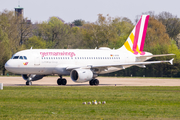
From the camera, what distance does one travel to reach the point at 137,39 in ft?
174

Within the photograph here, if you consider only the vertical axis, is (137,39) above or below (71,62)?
above

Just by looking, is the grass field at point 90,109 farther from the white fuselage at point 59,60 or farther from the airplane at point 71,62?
the airplane at point 71,62

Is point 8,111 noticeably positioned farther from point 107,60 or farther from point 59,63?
point 107,60

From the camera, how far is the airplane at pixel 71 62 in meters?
42.8

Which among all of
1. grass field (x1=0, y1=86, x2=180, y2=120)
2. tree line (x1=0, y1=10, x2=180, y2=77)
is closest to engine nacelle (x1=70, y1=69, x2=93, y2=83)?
grass field (x1=0, y1=86, x2=180, y2=120)

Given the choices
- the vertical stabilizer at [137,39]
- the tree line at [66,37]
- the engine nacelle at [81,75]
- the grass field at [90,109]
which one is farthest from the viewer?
the tree line at [66,37]

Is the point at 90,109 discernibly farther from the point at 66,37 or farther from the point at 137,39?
the point at 66,37

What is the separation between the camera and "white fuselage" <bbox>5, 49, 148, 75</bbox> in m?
42.5

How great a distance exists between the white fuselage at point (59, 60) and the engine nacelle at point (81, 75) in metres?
1.71

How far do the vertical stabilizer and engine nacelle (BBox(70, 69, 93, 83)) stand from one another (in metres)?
10.6

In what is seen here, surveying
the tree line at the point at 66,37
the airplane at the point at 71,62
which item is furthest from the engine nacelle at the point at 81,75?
the tree line at the point at 66,37

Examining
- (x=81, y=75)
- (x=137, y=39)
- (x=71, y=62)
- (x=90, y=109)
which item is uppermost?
(x=137, y=39)

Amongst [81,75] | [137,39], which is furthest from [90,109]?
[137,39]

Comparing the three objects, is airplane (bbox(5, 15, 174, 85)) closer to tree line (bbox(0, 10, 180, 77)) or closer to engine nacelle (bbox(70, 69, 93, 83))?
engine nacelle (bbox(70, 69, 93, 83))
